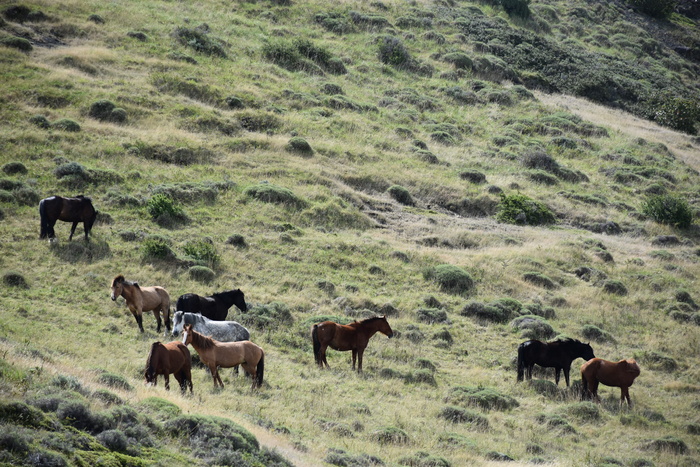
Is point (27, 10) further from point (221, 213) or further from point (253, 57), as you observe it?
point (221, 213)

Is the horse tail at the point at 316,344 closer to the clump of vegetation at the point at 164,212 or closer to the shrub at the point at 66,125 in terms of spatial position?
the clump of vegetation at the point at 164,212

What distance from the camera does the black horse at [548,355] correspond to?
21000mm

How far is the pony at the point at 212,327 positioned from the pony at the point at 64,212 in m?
8.93

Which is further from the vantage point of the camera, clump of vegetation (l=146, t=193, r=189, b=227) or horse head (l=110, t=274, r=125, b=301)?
clump of vegetation (l=146, t=193, r=189, b=227)

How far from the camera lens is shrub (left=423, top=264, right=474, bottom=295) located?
27.4 m

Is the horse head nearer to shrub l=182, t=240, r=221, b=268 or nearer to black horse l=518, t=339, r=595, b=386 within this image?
shrub l=182, t=240, r=221, b=268

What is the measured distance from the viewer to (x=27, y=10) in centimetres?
4556

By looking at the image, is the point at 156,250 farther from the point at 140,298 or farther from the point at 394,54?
the point at 394,54

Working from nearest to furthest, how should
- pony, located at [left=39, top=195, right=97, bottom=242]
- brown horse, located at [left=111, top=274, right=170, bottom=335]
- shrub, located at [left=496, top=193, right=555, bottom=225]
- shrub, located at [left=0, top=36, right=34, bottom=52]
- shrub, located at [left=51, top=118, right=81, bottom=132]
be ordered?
brown horse, located at [left=111, top=274, right=170, bottom=335] < pony, located at [left=39, top=195, right=97, bottom=242] < shrub, located at [left=51, top=118, right=81, bottom=132] < shrub, located at [left=496, top=193, right=555, bottom=225] < shrub, located at [left=0, top=36, right=34, bottom=52]

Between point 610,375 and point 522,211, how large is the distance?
60.4 feet

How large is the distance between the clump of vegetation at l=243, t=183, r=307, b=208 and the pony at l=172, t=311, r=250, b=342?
14.4m

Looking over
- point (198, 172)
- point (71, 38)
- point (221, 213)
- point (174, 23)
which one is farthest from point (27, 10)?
point (221, 213)

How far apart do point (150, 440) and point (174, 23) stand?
4640 centimetres

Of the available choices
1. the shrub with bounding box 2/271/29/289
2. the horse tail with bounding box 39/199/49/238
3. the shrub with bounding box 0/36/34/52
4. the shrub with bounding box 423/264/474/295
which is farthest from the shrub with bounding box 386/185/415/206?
the shrub with bounding box 0/36/34/52
